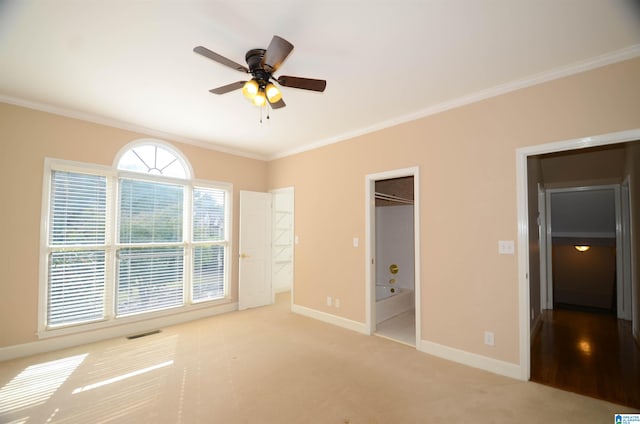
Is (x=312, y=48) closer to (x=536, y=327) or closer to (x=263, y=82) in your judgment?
(x=263, y=82)

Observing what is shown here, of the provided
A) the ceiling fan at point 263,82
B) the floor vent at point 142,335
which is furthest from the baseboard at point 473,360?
the floor vent at point 142,335

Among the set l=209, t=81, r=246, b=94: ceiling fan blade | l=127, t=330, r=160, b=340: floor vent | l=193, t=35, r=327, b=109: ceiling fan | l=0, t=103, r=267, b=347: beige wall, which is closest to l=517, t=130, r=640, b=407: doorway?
l=193, t=35, r=327, b=109: ceiling fan

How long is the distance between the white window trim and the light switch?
4.13 m

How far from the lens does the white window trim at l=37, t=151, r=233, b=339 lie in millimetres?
3312

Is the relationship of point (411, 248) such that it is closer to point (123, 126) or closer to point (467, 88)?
point (467, 88)

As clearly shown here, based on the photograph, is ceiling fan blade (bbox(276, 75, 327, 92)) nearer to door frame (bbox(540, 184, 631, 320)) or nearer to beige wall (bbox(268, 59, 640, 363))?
beige wall (bbox(268, 59, 640, 363))

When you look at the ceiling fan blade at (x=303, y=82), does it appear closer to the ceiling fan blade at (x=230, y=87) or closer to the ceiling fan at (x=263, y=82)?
the ceiling fan at (x=263, y=82)

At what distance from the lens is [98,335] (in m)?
3.65

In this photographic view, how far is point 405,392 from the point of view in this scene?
96.7 inches

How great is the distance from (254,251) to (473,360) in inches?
149

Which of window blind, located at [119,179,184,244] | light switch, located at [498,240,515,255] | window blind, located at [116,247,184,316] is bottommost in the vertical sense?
window blind, located at [116,247,184,316]

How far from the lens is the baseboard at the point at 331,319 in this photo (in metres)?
3.96

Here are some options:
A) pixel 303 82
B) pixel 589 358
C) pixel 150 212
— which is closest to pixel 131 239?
pixel 150 212

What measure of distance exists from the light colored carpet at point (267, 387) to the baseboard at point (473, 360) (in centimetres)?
8
